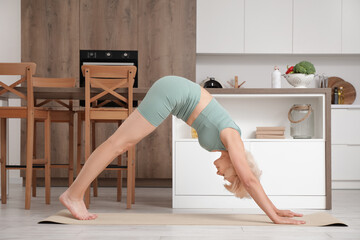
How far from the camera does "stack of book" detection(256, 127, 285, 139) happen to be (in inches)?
141

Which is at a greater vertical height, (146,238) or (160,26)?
(160,26)

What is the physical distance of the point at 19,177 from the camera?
226 inches

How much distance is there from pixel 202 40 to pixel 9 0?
248 cm

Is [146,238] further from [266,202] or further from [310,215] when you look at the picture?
[310,215]

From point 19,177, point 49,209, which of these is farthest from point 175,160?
point 19,177

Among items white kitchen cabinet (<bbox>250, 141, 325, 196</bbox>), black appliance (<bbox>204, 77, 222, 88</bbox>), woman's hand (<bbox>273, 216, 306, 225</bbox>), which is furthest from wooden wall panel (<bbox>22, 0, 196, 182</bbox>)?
woman's hand (<bbox>273, 216, 306, 225</bbox>)

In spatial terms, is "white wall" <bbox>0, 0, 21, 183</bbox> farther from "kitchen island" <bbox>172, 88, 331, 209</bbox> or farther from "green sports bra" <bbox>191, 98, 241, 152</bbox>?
"green sports bra" <bbox>191, 98, 241, 152</bbox>

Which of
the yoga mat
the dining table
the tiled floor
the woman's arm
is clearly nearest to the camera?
the tiled floor

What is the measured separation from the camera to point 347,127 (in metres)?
5.23

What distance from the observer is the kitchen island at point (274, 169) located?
3488mm

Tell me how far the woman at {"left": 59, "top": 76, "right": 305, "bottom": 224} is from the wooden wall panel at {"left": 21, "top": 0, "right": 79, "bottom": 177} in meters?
2.65

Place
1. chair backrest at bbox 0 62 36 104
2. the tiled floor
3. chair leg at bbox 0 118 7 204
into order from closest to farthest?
the tiled floor, chair backrest at bbox 0 62 36 104, chair leg at bbox 0 118 7 204

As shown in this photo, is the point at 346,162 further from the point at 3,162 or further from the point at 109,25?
the point at 3,162

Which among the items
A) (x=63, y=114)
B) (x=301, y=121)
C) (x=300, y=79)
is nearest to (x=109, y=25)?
(x=63, y=114)
